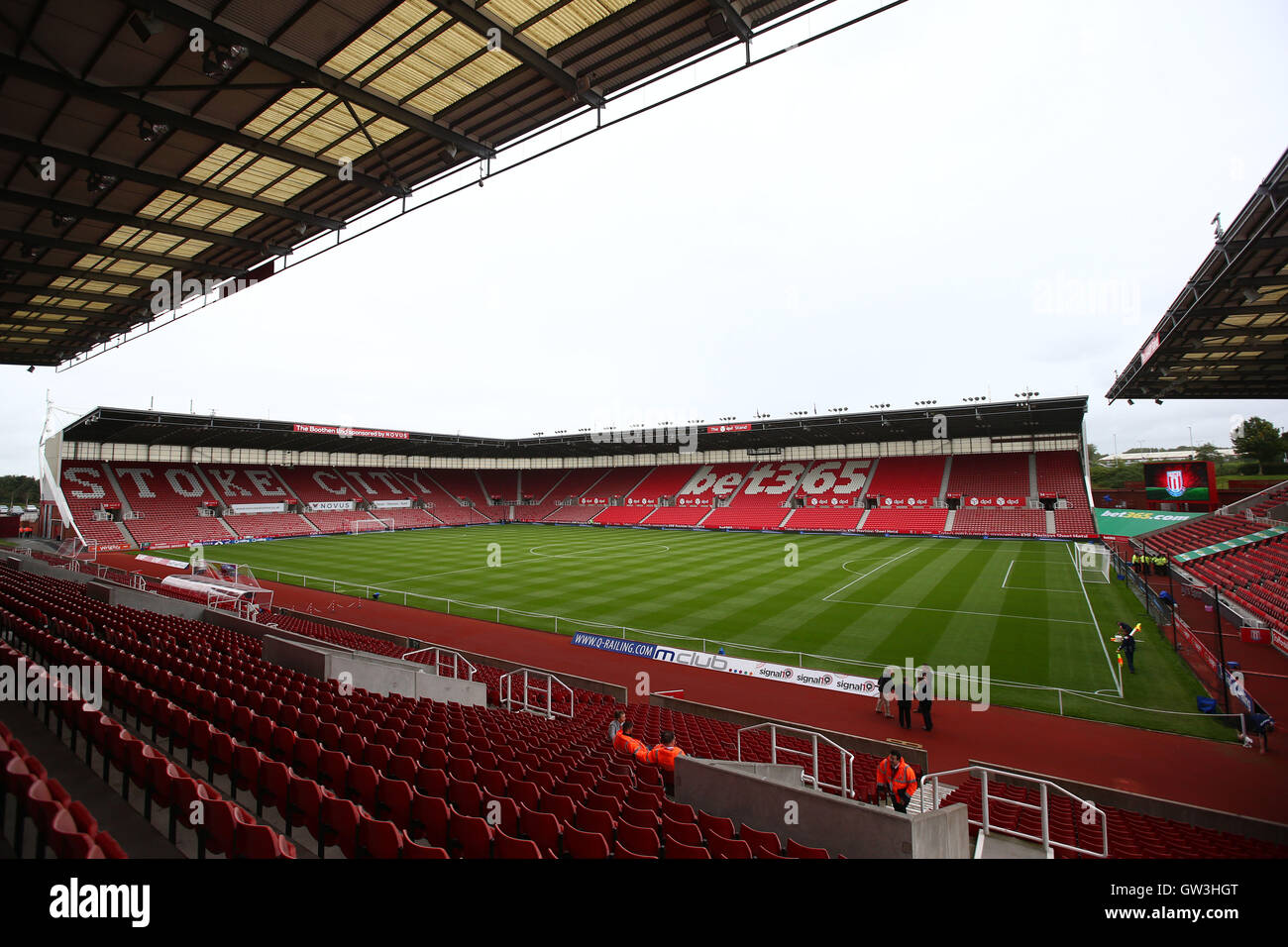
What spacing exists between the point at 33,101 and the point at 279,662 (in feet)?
32.6

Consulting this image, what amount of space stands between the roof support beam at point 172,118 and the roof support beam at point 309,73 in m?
1.94

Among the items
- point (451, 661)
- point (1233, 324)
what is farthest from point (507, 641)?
point (1233, 324)

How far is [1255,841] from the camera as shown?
7.60 m

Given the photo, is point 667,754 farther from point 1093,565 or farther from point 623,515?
point 623,515

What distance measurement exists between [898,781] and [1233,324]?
78.7 ft

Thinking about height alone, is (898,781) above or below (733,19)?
below

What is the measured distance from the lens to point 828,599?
2417 cm

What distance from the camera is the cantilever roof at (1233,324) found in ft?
45.2

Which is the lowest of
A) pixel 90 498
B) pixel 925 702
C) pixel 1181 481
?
pixel 925 702

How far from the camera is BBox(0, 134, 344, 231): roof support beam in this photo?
977 cm

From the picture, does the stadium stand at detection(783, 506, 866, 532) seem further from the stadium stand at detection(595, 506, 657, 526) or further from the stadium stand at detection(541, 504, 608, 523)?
the stadium stand at detection(541, 504, 608, 523)

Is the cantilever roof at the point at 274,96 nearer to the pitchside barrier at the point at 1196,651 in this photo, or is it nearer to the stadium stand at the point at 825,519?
the pitchside barrier at the point at 1196,651

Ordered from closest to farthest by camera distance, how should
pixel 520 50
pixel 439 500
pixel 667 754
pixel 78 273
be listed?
pixel 667 754 → pixel 520 50 → pixel 78 273 → pixel 439 500
